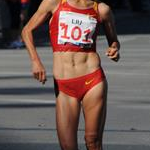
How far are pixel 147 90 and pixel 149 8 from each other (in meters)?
33.7

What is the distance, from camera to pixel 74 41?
7.22 metres

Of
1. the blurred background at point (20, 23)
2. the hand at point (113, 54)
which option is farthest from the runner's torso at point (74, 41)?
the blurred background at point (20, 23)

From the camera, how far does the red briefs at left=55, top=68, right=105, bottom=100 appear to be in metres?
7.16

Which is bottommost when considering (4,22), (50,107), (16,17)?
(4,22)

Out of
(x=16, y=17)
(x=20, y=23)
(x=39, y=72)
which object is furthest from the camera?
(x=16, y=17)

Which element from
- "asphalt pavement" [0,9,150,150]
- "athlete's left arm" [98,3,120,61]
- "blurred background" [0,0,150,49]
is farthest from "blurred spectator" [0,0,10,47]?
"athlete's left arm" [98,3,120,61]

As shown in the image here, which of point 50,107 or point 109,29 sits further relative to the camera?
point 50,107

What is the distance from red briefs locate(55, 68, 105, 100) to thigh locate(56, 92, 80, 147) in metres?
0.05

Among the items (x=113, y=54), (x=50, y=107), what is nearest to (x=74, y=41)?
(x=113, y=54)

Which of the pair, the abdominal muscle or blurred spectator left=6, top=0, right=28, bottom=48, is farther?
blurred spectator left=6, top=0, right=28, bottom=48

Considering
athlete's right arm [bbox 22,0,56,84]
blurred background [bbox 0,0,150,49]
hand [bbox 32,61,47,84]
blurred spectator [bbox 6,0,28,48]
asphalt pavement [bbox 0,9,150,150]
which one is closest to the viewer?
hand [bbox 32,61,47,84]

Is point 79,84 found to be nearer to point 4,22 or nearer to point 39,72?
point 39,72

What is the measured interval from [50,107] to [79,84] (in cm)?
621

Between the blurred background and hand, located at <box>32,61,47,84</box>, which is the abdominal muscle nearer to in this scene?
hand, located at <box>32,61,47,84</box>
